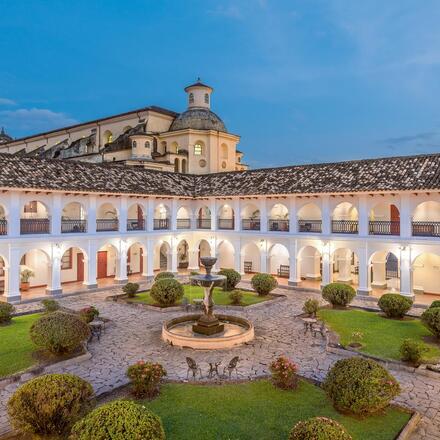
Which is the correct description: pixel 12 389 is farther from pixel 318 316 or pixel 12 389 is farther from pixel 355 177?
pixel 355 177

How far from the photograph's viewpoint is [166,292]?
62.1ft

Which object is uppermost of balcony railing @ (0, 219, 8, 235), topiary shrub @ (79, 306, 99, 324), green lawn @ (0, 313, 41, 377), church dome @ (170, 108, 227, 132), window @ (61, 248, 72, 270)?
church dome @ (170, 108, 227, 132)

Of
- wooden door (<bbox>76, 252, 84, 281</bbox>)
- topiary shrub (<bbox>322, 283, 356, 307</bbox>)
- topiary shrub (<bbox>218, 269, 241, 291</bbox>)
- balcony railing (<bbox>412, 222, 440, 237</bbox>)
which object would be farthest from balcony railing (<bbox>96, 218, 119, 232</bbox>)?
balcony railing (<bbox>412, 222, 440, 237</bbox>)

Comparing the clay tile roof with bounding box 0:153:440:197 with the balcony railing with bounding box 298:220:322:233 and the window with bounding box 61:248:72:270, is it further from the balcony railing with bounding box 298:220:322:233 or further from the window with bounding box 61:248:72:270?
the window with bounding box 61:248:72:270

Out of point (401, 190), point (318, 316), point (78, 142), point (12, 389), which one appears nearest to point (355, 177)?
point (401, 190)

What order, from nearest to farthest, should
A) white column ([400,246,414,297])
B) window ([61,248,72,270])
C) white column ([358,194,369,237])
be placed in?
1. white column ([400,246,414,297])
2. white column ([358,194,369,237])
3. window ([61,248,72,270])

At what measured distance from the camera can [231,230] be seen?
29.0 m

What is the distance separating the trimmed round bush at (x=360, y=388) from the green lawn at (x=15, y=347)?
871cm

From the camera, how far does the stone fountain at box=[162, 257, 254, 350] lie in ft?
45.6

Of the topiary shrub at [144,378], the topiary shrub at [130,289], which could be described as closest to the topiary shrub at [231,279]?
the topiary shrub at [130,289]

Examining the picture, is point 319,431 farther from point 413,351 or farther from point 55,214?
point 55,214

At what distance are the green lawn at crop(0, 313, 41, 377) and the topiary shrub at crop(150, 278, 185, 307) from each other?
5.52 meters

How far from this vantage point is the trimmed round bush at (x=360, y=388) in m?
8.59

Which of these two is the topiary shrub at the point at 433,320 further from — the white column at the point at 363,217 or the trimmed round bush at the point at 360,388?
the white column at the point at 363,217
